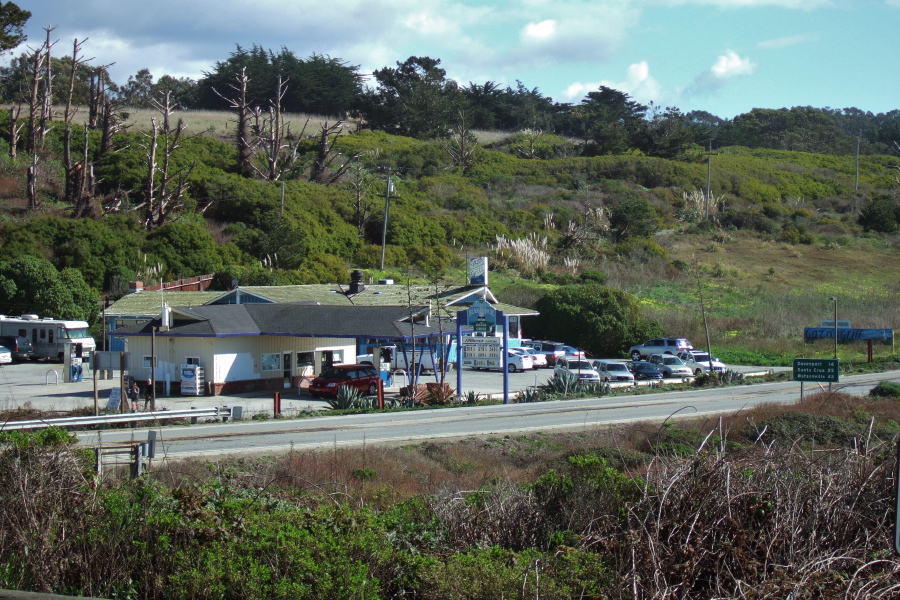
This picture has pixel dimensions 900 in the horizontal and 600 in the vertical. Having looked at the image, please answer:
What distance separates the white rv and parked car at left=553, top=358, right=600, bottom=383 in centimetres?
2214

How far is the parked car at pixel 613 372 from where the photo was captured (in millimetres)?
38469

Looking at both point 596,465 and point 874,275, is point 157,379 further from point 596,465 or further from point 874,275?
point 874,275

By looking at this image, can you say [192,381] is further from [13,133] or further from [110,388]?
A: [13,133]

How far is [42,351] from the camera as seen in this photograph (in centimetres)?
4409

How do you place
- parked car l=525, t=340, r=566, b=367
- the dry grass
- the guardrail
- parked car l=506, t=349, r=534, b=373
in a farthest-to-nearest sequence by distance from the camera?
the dry grass → parked car l=525, t=340, r=566, b=367 → parked car l=506, t=349, r=534, b=373 → the guardrail

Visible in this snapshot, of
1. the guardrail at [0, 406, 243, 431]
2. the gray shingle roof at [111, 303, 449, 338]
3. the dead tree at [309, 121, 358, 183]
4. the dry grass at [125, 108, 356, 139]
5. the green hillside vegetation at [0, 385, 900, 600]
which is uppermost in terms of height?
the dry grass at [125, 108, 356, 139]

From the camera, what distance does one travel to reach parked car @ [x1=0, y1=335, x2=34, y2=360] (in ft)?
144

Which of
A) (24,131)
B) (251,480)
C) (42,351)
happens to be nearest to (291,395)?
(42,351)

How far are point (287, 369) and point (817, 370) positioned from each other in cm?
1973

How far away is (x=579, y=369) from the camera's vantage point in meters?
37.2

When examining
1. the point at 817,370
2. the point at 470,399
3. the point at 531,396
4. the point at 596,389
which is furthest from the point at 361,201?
the point at 817,370

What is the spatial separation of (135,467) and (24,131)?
64.8 metres

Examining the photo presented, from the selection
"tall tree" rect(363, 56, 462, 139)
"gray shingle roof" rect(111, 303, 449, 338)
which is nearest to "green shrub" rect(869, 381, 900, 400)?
"gray shingle roof" rect(111, 303, 449, 338)

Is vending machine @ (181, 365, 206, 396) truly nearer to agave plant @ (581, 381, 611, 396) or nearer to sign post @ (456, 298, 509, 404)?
sign post @ (456, 298, 509, 404)
